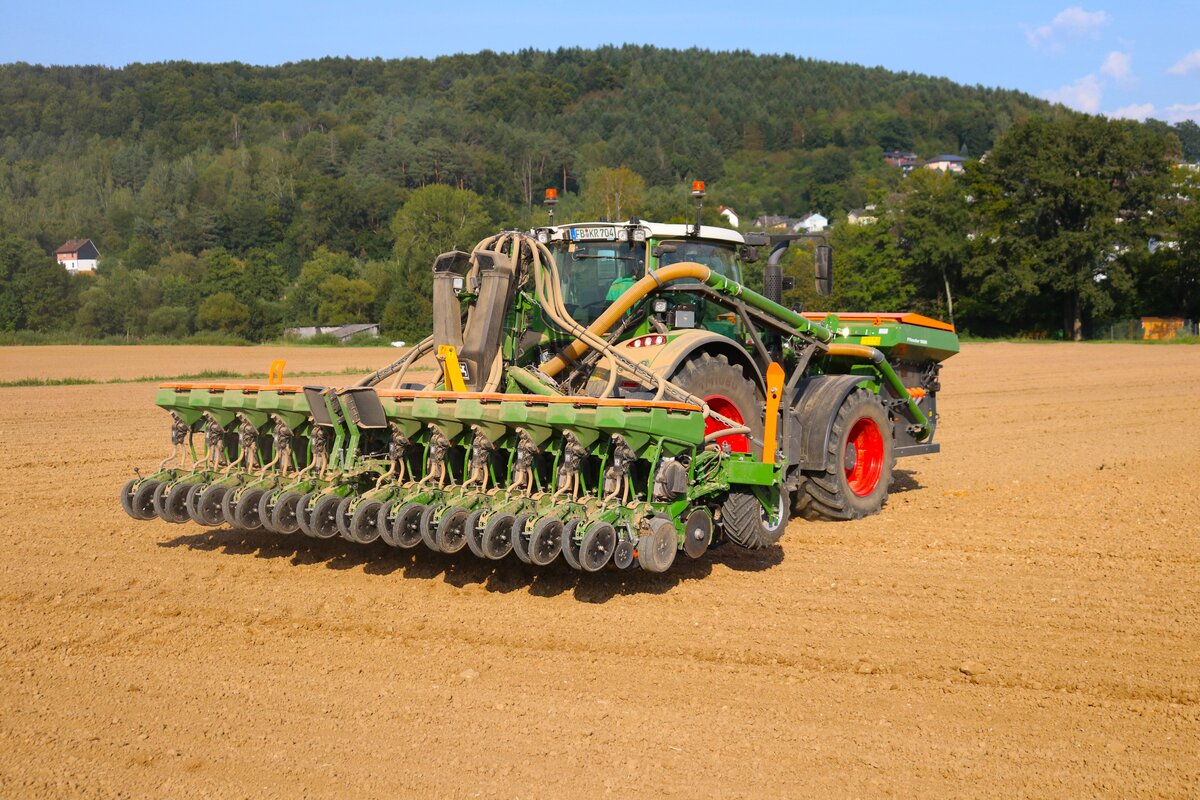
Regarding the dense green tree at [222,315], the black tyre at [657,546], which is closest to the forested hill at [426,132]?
the dense green tree at [222,315]

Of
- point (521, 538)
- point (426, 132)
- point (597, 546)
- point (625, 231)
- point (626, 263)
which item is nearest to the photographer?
point (597, 546)

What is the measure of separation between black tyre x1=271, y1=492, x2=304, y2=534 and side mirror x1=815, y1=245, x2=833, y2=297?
170 inches

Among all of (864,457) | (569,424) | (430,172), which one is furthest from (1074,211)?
(430,172)

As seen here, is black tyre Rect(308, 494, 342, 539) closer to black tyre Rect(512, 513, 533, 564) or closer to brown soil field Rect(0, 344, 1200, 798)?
brown soil field Rect(0, 344, 1200, 798)

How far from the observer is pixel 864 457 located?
10.1 meters

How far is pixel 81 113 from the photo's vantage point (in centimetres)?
15162

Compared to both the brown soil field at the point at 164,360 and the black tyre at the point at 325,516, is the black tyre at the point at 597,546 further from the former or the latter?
the brown soil field at the point at 164,360

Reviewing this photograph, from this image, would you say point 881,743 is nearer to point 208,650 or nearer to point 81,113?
point 208,650

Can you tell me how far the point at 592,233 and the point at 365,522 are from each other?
9.61ft

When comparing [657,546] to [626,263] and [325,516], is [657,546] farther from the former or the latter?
[626,263]

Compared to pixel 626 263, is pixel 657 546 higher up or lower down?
lower down

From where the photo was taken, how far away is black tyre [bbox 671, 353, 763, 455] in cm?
793

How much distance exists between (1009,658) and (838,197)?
468ft

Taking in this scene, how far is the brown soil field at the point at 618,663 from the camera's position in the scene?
14.8ft
